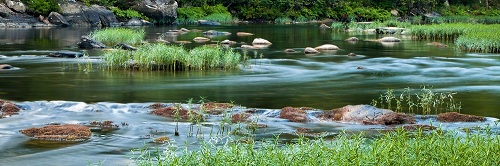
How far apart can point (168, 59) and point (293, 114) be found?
10.5m

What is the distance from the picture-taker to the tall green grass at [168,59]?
1026 inches

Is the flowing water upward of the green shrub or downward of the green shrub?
downward

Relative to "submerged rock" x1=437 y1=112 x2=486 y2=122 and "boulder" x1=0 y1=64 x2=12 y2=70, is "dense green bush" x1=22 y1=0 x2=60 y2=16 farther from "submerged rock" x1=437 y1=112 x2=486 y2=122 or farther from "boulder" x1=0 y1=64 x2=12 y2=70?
"submerged rock" x1=437 y1=112 x2=486 y2=122

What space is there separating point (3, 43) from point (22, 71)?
15168 millimetres

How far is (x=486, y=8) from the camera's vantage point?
95.7 meters

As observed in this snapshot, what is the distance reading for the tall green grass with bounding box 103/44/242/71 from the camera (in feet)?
85.5

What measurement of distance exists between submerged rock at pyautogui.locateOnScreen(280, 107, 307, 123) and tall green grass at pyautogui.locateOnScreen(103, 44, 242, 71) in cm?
982

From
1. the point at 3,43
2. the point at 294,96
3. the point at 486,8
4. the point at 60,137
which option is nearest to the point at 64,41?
the point at 3,43

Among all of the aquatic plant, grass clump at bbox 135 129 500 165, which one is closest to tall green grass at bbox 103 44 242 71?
the aquatic plant

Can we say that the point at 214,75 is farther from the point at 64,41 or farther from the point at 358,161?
the point at 64,41

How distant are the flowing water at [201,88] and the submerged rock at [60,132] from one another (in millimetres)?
224

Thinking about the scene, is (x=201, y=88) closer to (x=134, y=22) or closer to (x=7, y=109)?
(x=7, y=109)

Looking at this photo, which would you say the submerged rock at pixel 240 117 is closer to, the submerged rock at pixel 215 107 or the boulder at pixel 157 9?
the submerged rock at pixel 215 107

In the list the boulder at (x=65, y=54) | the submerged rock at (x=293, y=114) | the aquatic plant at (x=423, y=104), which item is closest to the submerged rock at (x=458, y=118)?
the aquatic plant at (x=423, y=104)
